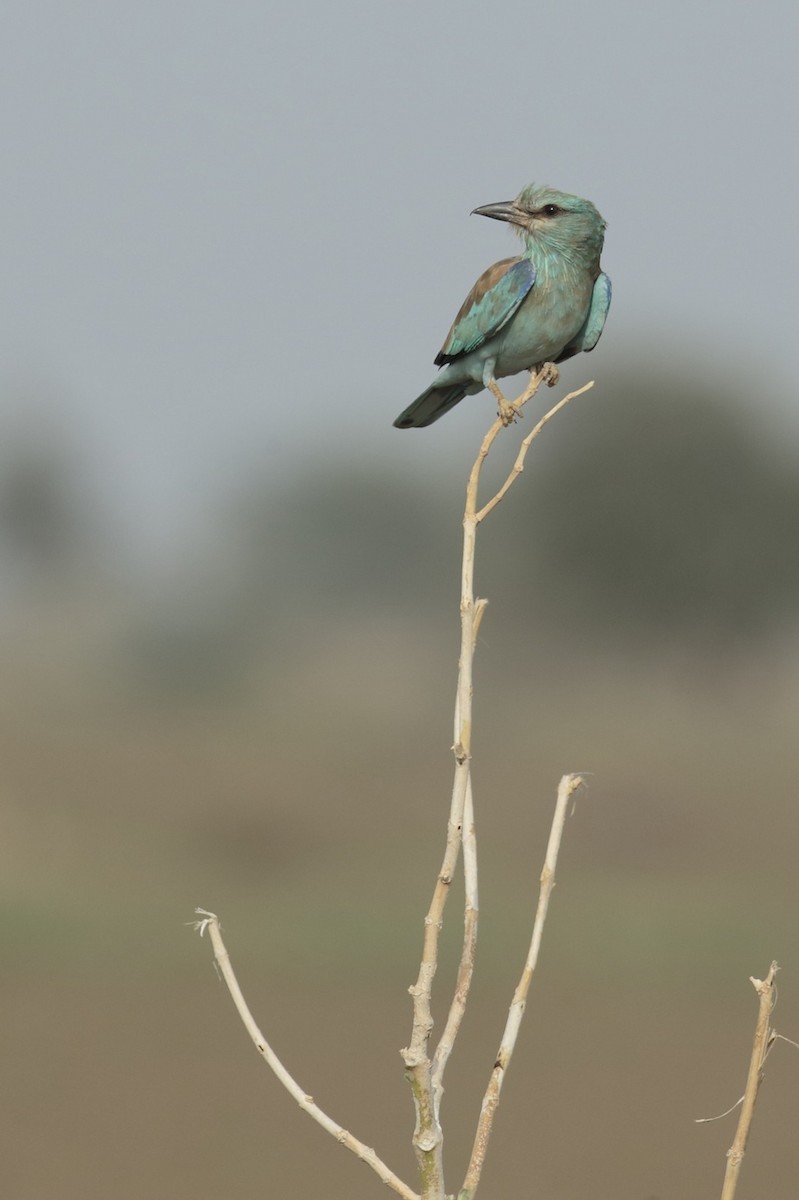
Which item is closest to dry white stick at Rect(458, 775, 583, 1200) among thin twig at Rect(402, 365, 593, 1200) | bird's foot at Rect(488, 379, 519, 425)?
thin twig at Rect(402, 365, 593, 1200)

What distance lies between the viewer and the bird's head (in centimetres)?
397

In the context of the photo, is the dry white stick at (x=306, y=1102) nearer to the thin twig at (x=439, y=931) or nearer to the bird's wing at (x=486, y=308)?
the thin twig at (x=439, y=931)

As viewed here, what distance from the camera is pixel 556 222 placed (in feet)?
13.1

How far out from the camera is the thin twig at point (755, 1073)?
187 cm

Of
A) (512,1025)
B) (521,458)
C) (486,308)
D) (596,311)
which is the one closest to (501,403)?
(486,308)

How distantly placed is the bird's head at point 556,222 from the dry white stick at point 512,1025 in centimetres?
227

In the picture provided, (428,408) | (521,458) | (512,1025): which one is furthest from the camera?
(428,408)

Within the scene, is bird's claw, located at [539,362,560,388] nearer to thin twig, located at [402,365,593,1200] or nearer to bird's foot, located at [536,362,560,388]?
bird's foot, located at [536,362,560,388]

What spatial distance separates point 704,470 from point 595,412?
3456 mm

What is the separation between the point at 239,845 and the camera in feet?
93.6

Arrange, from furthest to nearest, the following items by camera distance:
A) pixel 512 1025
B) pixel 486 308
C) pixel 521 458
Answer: pixel 486 308 < pixel 521 458 < pixel 512 1025

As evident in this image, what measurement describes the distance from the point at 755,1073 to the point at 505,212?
2.60 metres

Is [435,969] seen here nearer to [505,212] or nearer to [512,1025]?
[512,1025]

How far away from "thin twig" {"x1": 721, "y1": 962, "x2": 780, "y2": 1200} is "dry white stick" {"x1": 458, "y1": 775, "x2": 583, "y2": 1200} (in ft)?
0.82
